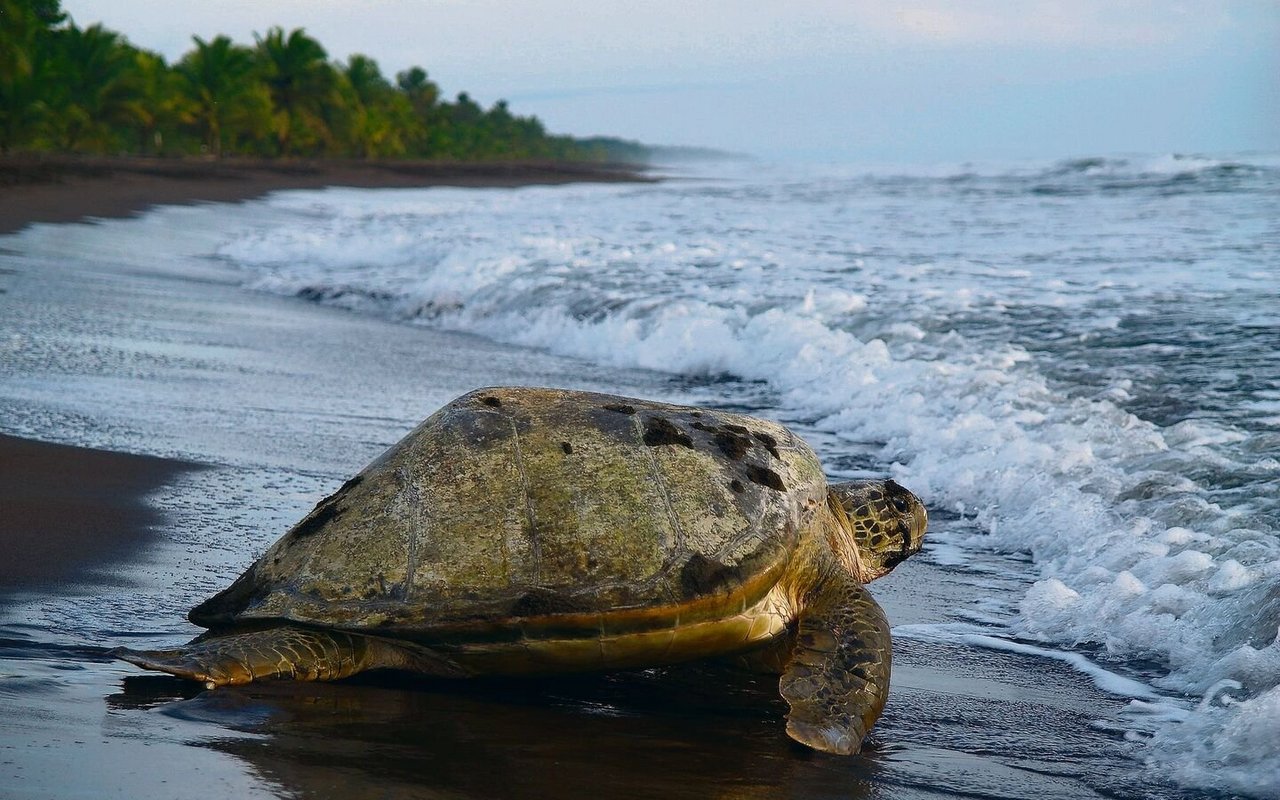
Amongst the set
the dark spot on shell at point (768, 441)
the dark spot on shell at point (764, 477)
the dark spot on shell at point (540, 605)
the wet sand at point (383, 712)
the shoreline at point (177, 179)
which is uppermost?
the shoreline at point (177, 179)

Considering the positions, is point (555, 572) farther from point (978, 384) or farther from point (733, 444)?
point (978, 384)

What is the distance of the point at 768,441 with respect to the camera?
3697 mm

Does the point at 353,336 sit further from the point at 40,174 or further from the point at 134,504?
the point at 40,174

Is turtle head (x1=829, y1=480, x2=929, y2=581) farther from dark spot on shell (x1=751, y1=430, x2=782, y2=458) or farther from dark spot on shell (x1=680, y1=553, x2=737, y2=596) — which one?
dark spot on shell (x1=680, y1=553, x2=737, y2=596)

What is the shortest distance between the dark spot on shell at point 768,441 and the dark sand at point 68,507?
211 cm

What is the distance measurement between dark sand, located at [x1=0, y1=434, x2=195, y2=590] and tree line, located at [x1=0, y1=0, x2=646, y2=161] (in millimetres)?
40333

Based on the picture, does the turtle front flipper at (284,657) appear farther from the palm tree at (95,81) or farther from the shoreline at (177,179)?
the palm tree at (95,81)

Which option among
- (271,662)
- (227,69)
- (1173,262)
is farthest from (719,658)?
(227,69)

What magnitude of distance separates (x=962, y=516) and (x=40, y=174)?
29.9 meters

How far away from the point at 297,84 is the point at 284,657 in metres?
66.3

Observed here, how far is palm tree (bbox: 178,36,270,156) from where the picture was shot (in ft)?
189

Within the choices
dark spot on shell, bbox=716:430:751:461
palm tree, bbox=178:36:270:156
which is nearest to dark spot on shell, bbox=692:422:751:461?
dark spot on shell, bbox=716:430:751:461

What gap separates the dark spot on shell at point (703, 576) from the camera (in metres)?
3.13

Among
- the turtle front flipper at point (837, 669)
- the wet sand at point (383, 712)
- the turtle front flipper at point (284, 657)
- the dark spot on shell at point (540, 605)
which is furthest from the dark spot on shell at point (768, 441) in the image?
the turtle front flipper at point (284, 657)
